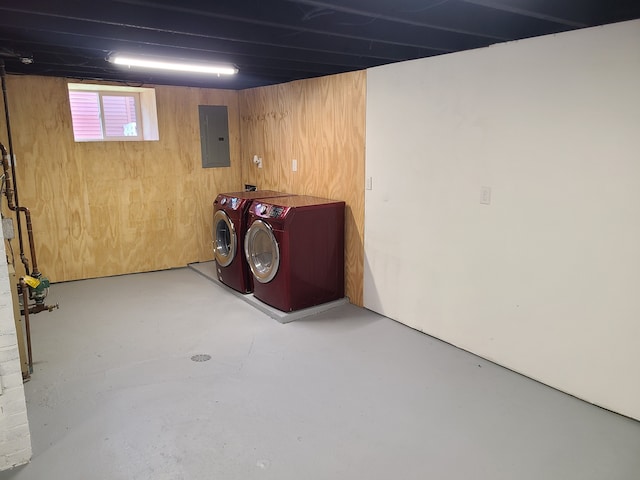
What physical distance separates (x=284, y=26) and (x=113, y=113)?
12.8 ft

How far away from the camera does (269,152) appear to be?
Answer: 16.9ft

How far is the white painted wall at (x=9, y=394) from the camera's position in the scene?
1996 millimetres

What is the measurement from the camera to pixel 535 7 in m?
1.98

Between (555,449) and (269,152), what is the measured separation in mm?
4000

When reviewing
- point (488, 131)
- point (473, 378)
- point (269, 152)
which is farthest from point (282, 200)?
point (473, 378)

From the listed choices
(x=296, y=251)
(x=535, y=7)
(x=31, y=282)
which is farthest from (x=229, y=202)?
(x=535, y=7)

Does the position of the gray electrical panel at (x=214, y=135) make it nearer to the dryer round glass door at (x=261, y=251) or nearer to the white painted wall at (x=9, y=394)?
the dryer round glass door at (x=261, y=251)

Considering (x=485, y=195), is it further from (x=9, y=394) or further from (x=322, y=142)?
(x=9, y=394)

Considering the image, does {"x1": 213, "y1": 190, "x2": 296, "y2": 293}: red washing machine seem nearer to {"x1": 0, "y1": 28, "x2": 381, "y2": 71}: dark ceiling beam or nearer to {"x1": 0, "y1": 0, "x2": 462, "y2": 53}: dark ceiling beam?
{"x1": 0, "y1": 28, "x2": 381, "y2": 71}: dark ceiling beam

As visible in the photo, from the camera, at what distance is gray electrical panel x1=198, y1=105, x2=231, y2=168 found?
5395 mm

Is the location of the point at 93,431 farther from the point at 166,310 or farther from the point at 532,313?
the point at 532,313

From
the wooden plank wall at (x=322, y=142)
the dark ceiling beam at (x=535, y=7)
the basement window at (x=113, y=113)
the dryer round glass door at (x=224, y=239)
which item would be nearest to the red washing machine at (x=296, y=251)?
the wooden plank wall at (x=322, y=142)

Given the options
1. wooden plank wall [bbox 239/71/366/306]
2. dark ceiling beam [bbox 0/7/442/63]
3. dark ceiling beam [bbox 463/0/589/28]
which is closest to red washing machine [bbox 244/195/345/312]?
wooden plank wall [bbox 239/71/366/306]

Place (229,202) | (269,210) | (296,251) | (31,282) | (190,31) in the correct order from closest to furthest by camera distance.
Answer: (190,31)
(31,282)
(296,251)
(269,210)
(229,202)
